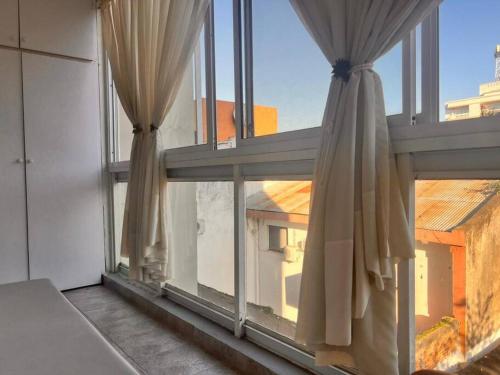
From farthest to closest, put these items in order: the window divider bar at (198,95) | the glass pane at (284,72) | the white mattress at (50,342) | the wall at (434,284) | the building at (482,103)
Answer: the window divider bar at (198,95) → the glass pane at (284,72) → the wall at (434,284) → the building at (482,103) → the white mattress at (50,342)

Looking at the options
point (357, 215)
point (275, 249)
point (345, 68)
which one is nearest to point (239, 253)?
point (275, 249)

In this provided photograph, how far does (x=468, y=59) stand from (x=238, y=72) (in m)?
1.11

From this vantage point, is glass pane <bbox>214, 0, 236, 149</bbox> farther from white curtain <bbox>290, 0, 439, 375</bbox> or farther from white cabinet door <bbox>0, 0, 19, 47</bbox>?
white cabinet door <bbox>0, 0, 19, 47</bbox>

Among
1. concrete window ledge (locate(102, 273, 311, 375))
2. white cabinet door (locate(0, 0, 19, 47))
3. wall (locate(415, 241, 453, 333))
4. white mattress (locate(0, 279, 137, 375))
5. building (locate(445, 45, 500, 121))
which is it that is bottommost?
concrete window ledge (locate(102, 273, 311, 375))

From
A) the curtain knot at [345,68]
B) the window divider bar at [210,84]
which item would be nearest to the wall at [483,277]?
the curtain knot at [345,68]

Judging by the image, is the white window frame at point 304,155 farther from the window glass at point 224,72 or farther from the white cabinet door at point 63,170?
the white cabinet door at point 63,170

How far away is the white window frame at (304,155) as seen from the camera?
1.08 meters

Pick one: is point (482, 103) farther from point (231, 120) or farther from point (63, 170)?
point (63, 170)

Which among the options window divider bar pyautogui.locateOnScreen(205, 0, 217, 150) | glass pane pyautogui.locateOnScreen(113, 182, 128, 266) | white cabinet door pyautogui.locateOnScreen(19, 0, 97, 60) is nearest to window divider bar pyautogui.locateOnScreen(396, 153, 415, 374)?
window divider bar pyautogui.locateOnScreen(205, 0, 217, 150)

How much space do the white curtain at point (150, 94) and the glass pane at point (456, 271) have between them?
1.57m

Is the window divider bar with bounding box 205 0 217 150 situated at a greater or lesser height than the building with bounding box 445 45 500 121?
→ greater

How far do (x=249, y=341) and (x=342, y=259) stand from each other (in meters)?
1.01

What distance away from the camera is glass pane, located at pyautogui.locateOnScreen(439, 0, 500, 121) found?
1.07 m

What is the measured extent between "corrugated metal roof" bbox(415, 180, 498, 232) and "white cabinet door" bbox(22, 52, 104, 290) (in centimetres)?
298
